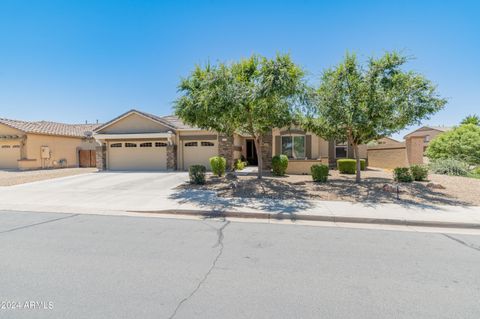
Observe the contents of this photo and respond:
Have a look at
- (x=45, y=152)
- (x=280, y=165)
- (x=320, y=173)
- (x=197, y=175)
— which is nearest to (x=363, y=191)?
(x=320, y=173)

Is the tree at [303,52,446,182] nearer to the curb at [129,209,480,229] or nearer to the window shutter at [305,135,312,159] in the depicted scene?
the curb at [129,209,480,229]

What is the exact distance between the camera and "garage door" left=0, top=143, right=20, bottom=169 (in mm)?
22578

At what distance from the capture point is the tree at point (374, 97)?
9.48 m

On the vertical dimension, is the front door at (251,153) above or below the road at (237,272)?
above

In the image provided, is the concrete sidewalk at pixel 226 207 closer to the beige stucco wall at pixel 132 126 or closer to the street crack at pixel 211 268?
the street crack at pixel 211 268

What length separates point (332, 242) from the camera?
500 centimetres

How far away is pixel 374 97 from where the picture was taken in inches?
372

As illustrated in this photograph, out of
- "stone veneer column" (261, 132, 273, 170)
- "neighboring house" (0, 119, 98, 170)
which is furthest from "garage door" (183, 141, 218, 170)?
"neighboring house" (0, 119, 98, 170)

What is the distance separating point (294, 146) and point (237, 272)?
14673mm

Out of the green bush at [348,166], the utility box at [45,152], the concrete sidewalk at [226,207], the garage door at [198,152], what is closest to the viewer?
the concrete sidewalk at [226,207]

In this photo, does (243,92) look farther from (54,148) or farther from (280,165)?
(54,148)

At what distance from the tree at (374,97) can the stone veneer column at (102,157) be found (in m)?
17.7

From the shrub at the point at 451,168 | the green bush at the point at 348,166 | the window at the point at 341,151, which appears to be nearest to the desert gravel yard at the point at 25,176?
the green bush at the point at 348,166

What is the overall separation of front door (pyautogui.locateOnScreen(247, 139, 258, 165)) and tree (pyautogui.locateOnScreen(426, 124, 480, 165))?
14.9m
